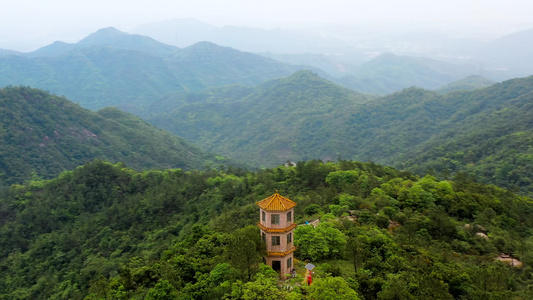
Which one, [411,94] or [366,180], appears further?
[411,94]

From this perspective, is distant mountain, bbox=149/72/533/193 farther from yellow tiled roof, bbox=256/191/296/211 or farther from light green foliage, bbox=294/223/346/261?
yellow tiled roof, bbox=256/191/296/211

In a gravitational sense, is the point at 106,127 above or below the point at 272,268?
below

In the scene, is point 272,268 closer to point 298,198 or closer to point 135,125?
point 298,198

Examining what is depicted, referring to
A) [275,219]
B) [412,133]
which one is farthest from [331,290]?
[412,133]

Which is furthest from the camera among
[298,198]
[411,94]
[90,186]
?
[411,94]

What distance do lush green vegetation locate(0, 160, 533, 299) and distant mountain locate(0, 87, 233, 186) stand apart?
27.8 m

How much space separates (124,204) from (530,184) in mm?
73392

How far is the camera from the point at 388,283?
23453 millimetres

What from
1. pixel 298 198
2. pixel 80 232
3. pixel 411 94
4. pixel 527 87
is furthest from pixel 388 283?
pixel 411 94

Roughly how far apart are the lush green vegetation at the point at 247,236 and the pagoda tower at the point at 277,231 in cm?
101

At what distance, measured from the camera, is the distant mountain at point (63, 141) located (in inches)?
3563

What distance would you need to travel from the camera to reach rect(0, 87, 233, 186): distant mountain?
3563 inches

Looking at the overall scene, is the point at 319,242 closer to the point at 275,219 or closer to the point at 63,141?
the point at 275,219

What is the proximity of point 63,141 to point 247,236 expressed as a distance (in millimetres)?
96671
